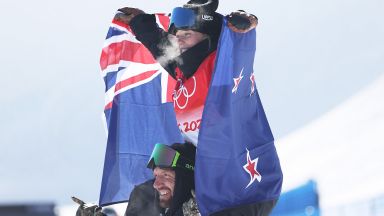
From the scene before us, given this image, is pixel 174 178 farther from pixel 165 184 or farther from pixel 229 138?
pixel 229 138

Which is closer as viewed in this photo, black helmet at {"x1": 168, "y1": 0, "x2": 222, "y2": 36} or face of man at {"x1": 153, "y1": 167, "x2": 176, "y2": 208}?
black helmet at {"x1": 168, "y1": 0, "x2": 222, "y2": 36}

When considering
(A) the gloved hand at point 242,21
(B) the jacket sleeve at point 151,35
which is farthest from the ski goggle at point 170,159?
(A) the gloved hand at point 242,21

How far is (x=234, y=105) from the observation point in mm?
4250

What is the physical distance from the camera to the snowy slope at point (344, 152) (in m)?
4.44

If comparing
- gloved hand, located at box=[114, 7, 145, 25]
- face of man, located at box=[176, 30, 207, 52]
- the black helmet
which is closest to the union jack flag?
gloved hand, located at box=[114, 7, 145, 25]

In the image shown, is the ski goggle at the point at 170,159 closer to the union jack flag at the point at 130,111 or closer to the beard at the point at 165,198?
the beard at the point at 165,198

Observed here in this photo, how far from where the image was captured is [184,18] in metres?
4.52

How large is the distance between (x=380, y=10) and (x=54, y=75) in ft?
25.8

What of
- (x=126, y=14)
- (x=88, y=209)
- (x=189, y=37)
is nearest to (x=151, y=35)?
(x=126, y=14)

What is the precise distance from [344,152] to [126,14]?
1.90m

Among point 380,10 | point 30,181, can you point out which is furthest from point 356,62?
point 30,181

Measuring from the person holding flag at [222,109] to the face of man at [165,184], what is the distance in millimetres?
267

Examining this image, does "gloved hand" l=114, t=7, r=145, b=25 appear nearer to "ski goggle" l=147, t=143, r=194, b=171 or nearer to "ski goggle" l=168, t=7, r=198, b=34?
"ski goggle" l=168, t=7, r=198, b=34

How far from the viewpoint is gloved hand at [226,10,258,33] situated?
4.07 metres
